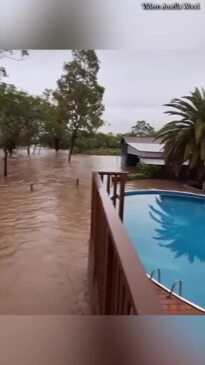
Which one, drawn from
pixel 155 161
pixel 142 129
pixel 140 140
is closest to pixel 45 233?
pixel 155 161

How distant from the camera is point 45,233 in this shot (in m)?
3.37

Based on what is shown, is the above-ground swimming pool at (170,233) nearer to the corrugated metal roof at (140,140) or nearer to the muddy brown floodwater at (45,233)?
the muddy brown floodwater at (45,233)

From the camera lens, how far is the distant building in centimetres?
216

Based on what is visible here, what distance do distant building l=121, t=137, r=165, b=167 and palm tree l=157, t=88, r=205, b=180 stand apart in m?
0.06

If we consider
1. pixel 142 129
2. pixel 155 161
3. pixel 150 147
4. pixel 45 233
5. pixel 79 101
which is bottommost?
pixel 45 233

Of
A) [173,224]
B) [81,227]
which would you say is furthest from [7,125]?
[173,224]

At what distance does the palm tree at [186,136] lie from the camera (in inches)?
87.6

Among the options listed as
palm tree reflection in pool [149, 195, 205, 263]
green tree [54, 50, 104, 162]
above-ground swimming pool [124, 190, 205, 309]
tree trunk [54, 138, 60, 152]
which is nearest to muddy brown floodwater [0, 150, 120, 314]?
tree trunk [54, 138, 60, 152]

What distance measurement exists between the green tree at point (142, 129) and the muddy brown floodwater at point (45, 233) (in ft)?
1.23

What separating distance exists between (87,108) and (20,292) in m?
1.28

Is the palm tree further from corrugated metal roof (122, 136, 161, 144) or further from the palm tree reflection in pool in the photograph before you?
the palm tree reflection in pool

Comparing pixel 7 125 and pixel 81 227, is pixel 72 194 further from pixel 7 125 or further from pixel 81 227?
pixel 7 125

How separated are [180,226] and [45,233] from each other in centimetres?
185

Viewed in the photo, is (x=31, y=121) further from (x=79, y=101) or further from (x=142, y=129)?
(x=142, y=129)
